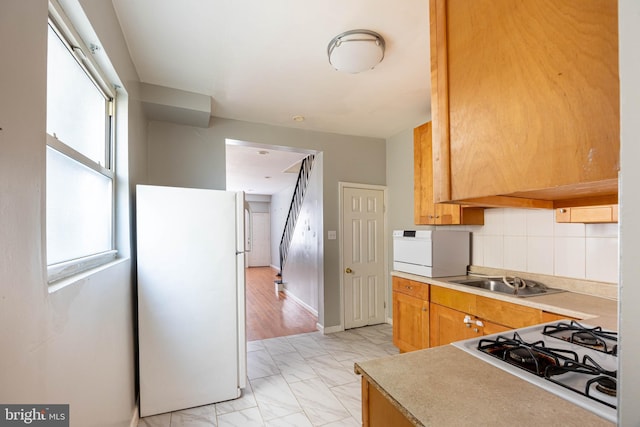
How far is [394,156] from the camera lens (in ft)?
12.9

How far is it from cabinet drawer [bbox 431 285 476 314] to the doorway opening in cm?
154

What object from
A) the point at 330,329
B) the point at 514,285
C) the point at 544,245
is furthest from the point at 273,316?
the point at 544,245

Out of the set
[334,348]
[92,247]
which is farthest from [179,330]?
[334,348]

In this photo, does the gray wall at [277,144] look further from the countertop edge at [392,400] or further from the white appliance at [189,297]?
the countertop edge at [392,400]

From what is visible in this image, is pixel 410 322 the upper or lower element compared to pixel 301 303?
upper

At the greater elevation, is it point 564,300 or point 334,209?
point 334,209

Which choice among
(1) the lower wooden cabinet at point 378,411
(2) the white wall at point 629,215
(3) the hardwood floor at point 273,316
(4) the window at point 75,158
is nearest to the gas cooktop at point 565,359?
(1) the lower wooden cabinet at point 378,411

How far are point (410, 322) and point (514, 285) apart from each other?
38.7 inches

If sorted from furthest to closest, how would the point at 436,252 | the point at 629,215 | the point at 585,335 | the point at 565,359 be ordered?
1. the point at 436,252
2. the point at 585,335
3. the point at 565,359
4. the point at 629,215

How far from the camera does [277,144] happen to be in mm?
3451

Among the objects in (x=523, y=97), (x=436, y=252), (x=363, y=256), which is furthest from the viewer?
(x=363, y=256)

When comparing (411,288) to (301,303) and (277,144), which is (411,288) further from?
(301,303)

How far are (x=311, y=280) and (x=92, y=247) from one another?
353cm

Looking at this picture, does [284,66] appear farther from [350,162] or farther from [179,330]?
[179,330]
